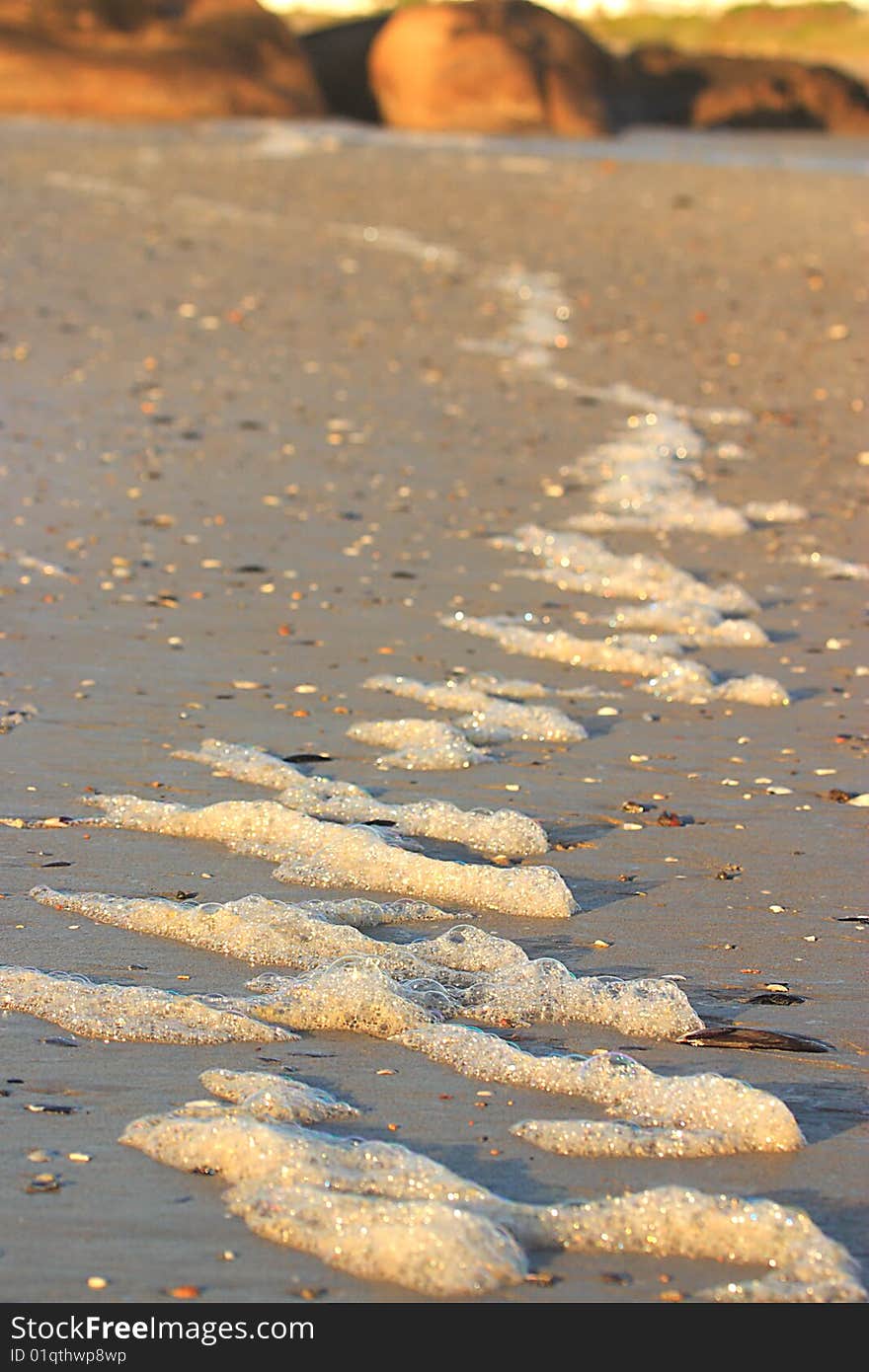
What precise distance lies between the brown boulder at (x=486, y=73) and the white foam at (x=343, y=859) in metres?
19.3

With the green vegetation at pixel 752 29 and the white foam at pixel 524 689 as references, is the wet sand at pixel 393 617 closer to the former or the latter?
the white foam at pixel 524 689

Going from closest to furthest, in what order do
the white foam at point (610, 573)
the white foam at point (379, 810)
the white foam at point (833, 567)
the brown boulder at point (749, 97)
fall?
the white foam at point (379, 810), the white foam at point (610, 573), the white foam at point (833, 567), the brown boulder at point (749, 97)

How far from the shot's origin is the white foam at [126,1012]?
3.40 metres

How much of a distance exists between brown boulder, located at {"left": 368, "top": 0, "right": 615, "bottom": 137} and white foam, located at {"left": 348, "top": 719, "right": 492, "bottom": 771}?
60.8ft

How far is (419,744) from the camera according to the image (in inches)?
199

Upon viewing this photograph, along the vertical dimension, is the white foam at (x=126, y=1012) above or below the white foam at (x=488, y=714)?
below

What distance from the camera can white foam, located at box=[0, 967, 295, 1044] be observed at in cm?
340

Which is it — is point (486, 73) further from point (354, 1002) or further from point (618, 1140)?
point (618, 1140)

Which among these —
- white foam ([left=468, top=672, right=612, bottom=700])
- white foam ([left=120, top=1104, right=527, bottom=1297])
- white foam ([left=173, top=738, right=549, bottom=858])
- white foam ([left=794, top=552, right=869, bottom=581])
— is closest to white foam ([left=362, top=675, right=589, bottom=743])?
white foam ([left=468, top=672, right=612, bottom=700])

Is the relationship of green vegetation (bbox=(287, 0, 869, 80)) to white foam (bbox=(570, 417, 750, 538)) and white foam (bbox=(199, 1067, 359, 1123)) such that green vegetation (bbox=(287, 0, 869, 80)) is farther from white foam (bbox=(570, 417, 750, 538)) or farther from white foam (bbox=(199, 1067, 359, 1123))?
white foam (bbox=(199, 1067, 359, 1123))

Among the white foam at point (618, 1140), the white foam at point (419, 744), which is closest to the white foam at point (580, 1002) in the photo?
the white foam at point (618, 1140)

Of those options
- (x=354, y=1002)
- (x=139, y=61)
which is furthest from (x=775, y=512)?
(x=139, y=61)

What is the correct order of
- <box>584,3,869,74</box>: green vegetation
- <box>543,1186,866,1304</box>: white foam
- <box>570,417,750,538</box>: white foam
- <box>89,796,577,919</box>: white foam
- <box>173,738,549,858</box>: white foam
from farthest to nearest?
<box>584,3,869,74</box>: green vegetation
<box>570,417,750,538</box>: white foam
<box>173,738,549,858</box>: white foam
<box>89,796,577,919</box>: white foam
<box>543,1186,866,1304</box>: white foam

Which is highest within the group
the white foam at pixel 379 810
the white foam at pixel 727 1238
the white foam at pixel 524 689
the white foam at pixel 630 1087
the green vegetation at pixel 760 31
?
the green vegetation at pixel 760 31
